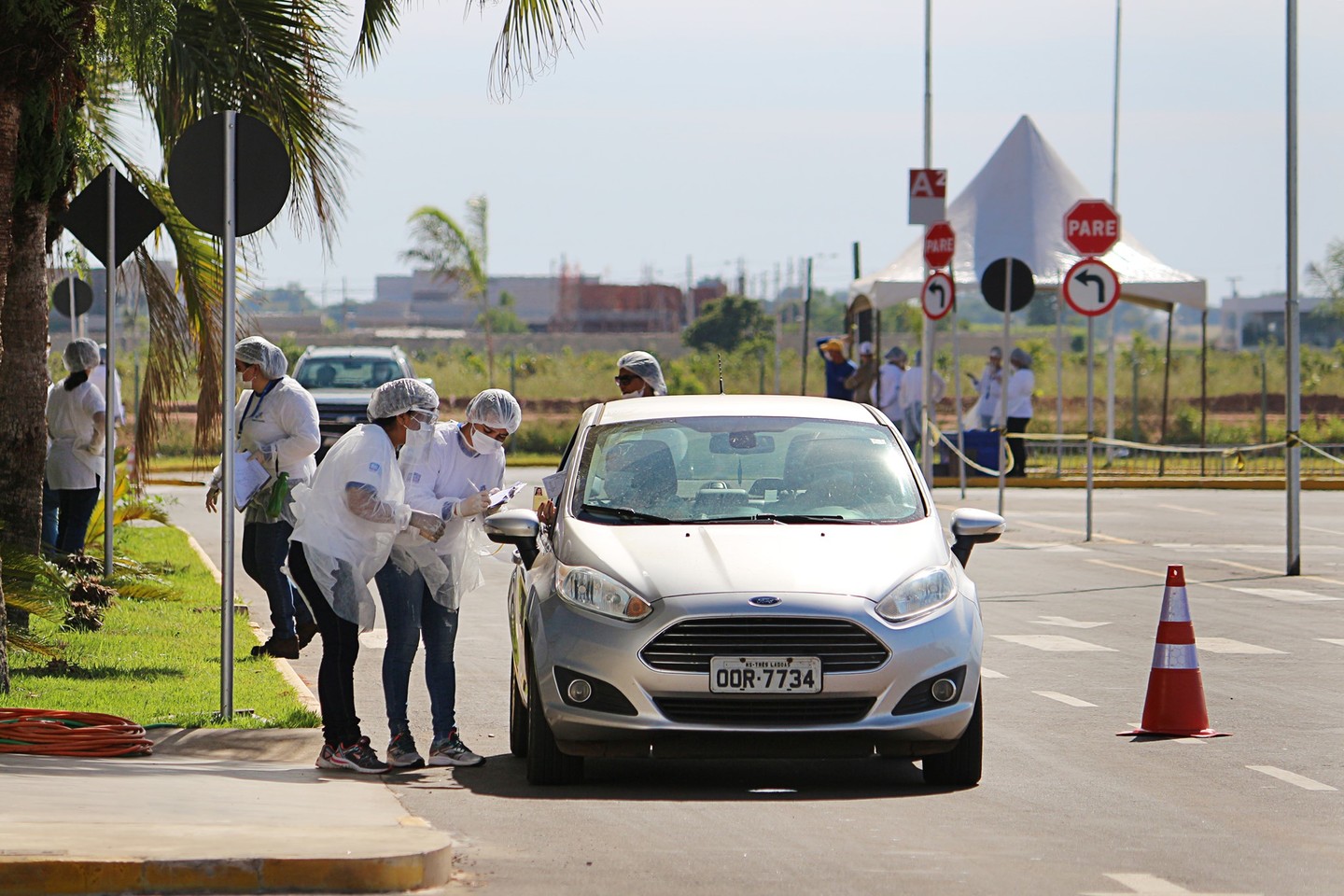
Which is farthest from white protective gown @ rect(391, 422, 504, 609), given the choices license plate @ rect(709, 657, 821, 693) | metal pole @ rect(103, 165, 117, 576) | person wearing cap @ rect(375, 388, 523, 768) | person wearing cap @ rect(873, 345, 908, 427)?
Answer: person wearing cap @ rect(873, 345, 908, 427)

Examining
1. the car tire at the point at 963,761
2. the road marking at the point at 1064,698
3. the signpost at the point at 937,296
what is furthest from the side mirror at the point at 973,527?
the signpost at the point at 937,296

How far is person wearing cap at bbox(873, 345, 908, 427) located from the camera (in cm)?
3212

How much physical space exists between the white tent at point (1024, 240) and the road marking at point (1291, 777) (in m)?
24.5

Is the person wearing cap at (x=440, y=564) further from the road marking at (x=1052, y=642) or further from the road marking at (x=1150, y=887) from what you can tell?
the road marking at (x=1052, y=642)

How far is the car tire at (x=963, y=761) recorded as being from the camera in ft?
28.6

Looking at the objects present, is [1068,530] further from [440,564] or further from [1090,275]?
[440,564]

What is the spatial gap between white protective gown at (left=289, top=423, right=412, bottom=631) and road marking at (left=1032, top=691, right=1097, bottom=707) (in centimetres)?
394

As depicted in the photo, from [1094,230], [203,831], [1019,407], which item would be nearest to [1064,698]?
[203,831]

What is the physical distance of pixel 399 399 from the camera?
9.08m

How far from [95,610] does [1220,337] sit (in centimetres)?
17778

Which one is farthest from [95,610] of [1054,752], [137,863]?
[137,863]

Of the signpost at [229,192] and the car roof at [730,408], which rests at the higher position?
the signpost at [229,192]

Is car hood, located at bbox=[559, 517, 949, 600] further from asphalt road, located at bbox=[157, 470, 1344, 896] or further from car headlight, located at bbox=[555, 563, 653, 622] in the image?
asphalt road, located at bbox=[157, 470, 1344, 896]

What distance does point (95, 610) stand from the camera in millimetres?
13531
